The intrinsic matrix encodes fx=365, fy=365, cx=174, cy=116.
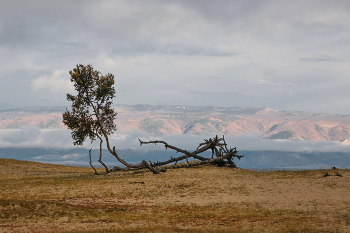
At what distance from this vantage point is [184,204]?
28719 mm

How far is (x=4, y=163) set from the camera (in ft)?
215

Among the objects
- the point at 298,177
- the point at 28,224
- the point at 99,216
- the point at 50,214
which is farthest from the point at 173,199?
the point at 298,177

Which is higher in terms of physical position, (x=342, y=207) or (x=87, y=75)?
(x=87, y=75)

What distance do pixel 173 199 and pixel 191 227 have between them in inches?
404

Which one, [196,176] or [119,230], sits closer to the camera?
[119,230]

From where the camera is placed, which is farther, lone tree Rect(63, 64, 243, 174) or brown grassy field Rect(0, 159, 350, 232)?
lone tree Rect(63, 64, 243, 174)

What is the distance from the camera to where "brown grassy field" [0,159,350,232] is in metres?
21.0

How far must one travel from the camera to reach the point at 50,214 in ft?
77.6

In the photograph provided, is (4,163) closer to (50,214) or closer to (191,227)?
(50,214)

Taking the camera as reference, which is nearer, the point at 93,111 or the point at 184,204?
the point at 184,204

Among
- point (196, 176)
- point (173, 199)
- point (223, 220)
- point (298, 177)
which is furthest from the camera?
point (196, 176)

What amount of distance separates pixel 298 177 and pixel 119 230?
2562 cm

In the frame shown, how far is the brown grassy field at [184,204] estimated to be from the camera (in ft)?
68.9

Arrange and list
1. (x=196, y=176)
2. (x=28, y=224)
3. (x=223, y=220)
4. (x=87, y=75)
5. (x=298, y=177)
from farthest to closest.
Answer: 1. (x=87, y=75)
2. (x=196, y=176)
3. (x=298, y=177)
4. (x=223, y=220)
5. (x=28, y=224)
